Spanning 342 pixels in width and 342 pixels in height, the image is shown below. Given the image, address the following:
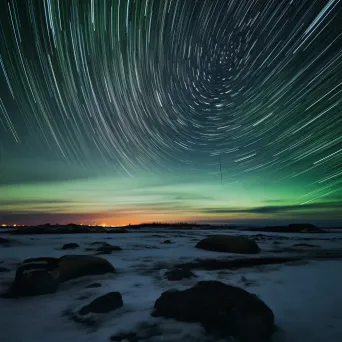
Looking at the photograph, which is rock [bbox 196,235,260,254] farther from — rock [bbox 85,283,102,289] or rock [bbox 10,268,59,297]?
rock [bbox 10,268,59,297]

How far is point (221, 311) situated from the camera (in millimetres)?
4352

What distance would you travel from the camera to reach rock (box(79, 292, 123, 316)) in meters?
5.03

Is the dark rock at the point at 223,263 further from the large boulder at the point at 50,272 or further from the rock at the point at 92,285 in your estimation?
the rock at the point at 92,285

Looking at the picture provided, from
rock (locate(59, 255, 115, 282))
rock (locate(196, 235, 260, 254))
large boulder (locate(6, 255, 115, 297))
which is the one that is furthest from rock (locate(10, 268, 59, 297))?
rock (locate(196, 235, 260, 254))

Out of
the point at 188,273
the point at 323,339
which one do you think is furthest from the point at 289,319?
the point at 188,273

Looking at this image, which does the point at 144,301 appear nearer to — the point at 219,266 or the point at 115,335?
the point at 115,335

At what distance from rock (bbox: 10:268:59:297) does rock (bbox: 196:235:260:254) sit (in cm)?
982

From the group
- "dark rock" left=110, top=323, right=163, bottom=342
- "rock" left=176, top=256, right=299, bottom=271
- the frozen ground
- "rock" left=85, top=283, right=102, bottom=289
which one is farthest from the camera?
"rock" left=176, top=256, right=299, bottom=271

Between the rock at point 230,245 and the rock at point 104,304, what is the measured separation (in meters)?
10.0

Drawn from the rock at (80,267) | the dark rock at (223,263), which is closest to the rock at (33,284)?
the rock at (80,267)

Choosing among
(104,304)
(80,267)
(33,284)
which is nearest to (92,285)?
(80,267)

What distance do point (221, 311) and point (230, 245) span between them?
35.6 feet

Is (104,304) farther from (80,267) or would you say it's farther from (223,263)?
(223,263)

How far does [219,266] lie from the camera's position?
411 inches
